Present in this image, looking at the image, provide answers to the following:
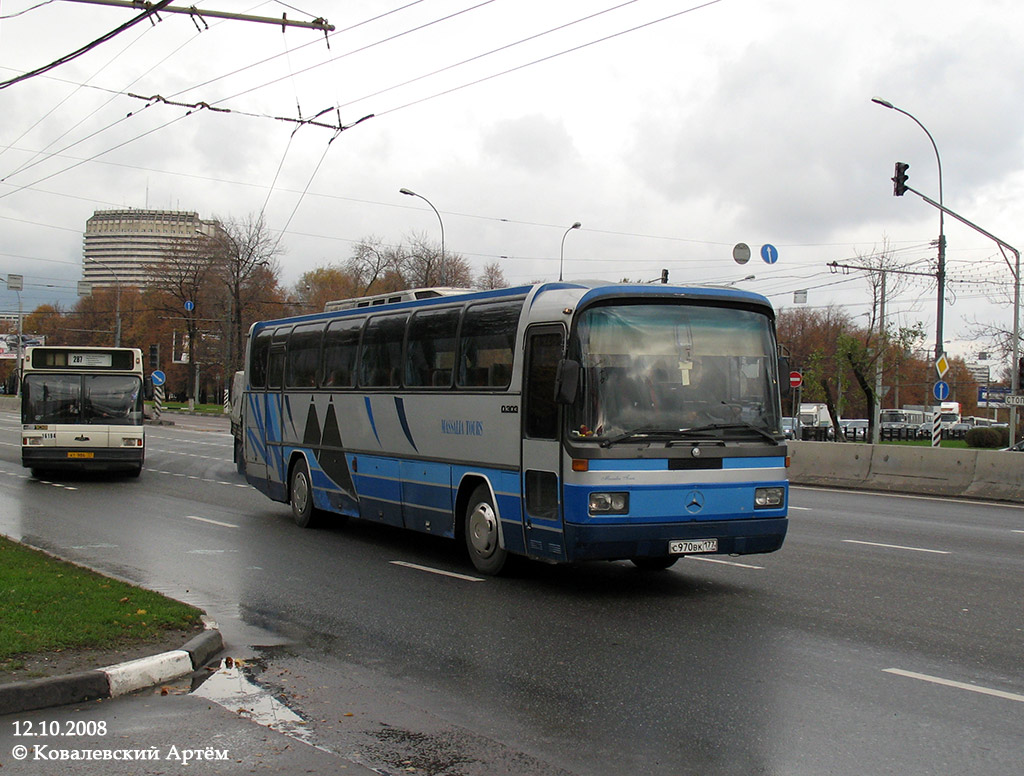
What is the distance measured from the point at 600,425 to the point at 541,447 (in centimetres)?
78

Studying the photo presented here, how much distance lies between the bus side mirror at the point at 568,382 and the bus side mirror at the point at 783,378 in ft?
7.26

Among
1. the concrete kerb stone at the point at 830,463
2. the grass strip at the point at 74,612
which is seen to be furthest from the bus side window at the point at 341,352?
the concrete kerb stone at the point at 830,463

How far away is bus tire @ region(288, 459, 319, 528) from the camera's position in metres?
15.6

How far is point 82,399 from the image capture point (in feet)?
78.2

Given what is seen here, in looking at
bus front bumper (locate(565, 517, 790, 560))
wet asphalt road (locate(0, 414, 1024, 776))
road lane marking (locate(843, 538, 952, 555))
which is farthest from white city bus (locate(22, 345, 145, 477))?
bus front bumper (locate(565, 517, 790, 560))

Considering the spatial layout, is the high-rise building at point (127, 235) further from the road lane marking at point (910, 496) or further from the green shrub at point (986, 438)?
the road lane marking at point (910, 496)

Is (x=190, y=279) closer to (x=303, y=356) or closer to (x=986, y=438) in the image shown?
(x=986, y=438)

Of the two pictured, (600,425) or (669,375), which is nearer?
(600,425)

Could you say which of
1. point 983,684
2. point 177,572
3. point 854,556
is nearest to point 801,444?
point 854,556

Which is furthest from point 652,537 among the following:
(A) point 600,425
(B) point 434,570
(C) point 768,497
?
(B) point 434,570

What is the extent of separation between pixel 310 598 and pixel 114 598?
1922 mm

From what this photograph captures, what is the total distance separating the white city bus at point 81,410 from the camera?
23312 mm

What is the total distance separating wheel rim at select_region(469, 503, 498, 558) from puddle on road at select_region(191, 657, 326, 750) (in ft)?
13.2

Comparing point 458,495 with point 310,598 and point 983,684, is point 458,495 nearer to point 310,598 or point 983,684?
point 310,598
